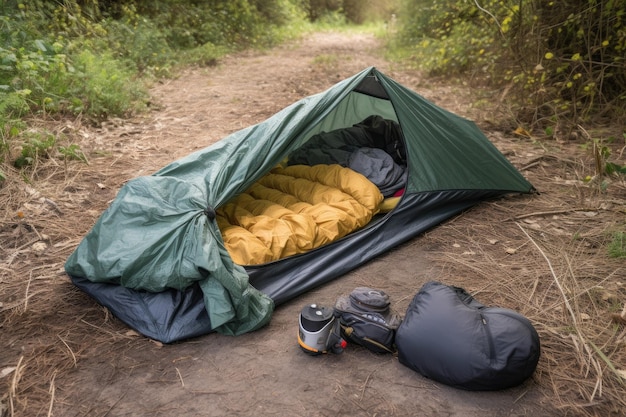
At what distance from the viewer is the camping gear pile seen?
7.46ft

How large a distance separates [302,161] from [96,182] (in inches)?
75.5

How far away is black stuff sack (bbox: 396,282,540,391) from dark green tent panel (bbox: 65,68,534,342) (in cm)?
89

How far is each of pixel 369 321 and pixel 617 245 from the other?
2059 millimetres

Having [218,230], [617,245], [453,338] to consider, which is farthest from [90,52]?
[617,245]

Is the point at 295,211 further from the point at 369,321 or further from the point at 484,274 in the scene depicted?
the point at 484,274

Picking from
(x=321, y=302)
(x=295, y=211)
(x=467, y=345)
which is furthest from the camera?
(x=295, y=211)

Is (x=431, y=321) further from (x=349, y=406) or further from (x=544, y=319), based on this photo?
(x=544, y=319)

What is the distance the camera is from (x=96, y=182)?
14.7 ft

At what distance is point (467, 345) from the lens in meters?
2.30

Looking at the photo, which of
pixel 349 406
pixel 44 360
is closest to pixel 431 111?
pixel 349 406

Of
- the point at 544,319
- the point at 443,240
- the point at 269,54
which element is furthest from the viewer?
the point at 269,54

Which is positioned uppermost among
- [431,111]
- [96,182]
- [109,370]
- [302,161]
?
[431,111]

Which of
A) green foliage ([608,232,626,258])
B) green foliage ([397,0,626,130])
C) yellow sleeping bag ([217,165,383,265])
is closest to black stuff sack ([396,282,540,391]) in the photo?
yellow sleeping bag ([217,165,383,265])

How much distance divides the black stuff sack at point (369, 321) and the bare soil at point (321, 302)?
0.08 m
